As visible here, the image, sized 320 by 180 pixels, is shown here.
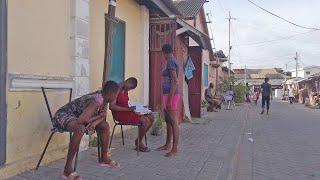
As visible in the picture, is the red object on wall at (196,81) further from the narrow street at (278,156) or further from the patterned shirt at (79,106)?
the patterned shirt at (79,106)

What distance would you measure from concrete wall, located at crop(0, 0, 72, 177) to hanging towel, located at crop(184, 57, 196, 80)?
825cm

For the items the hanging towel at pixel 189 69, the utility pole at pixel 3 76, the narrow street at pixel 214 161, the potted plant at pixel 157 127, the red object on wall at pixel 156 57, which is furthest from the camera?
the hanging towel at pixel 189 69

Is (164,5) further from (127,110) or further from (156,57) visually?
(127,110)

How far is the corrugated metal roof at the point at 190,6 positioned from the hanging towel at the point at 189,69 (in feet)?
28.2

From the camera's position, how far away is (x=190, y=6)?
85.1 feet

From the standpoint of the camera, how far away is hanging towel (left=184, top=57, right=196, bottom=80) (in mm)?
15369

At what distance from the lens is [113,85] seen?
6.19m

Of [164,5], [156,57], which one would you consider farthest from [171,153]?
[156,57]

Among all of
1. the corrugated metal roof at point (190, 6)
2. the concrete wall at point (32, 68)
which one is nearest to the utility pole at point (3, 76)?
the concrete wall at point (32, 68)

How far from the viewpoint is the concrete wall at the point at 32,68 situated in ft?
19.4

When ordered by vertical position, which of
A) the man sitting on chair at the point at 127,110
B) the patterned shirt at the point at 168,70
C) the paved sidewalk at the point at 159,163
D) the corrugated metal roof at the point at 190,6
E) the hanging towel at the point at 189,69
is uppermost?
the corrugated metal roof at the point at 190,6

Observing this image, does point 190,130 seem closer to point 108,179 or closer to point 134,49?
point 134,49

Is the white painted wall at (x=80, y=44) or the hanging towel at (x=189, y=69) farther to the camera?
the hanging towel at (x=189, y=69)

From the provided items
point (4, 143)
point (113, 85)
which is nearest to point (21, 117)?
point (4, 143)
